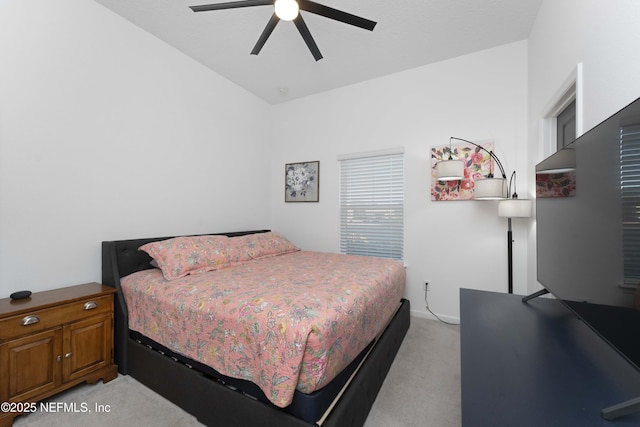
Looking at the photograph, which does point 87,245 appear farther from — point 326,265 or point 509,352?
point 509,352

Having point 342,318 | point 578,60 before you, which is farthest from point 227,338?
point 578,60

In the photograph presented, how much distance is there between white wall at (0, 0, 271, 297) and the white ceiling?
12.0 inches

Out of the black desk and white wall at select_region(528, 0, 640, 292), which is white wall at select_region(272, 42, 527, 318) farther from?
the black desk

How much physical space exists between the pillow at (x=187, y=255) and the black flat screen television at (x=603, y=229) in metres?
2.44

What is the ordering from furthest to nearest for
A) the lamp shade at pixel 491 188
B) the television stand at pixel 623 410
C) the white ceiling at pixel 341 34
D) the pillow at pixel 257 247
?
the pillow at pixel 257 247 → the lamp shade at pixel 491 188 → the white ceiling at pixel 341 34 → the television stand at pixel 623 410

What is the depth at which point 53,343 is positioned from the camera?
1632 millimetres

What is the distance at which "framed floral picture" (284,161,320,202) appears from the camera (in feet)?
12.6

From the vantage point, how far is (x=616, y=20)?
1.18 m

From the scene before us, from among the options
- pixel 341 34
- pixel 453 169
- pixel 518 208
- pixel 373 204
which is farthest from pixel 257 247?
pixel 518 208

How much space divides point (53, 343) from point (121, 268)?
67 centimetres

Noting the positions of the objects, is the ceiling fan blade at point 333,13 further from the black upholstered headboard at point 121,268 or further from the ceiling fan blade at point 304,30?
the black upholstered headboard at point 121,268

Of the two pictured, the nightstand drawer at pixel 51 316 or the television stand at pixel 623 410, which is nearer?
the television stand at pixel 623 410

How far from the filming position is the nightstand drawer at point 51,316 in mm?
1466

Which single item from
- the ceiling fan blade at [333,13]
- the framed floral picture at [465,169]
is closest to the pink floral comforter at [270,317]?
the framed floral picture at [465,169]
